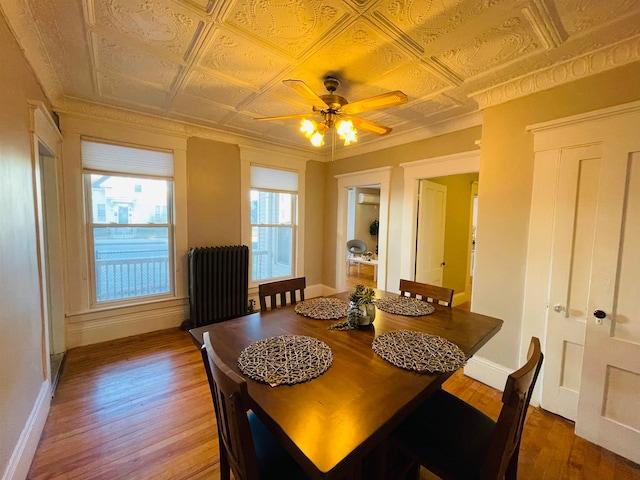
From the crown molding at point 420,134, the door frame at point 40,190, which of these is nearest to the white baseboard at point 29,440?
the door frame at point 40,190

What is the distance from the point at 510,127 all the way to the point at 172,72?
2.78 m

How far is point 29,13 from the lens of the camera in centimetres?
152

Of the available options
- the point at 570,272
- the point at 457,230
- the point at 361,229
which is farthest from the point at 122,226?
the point at 361,229

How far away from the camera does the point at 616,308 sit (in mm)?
1764

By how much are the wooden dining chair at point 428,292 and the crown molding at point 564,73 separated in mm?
1647

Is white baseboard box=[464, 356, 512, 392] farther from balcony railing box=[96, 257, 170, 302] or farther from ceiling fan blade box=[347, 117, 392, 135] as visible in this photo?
balcony railing box=[96, 257, 170, 302]

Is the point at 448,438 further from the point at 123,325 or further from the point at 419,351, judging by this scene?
the point at 123,325

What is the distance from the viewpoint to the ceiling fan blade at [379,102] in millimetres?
1646

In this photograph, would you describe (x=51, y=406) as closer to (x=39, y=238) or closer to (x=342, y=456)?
(x=39, y=238)

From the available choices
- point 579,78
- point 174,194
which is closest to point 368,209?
point 174,194

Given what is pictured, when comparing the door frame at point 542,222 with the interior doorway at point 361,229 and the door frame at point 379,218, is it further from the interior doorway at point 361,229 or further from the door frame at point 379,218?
the interior doorway at point 361,229

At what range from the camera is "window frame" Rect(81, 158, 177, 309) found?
9.71 ft

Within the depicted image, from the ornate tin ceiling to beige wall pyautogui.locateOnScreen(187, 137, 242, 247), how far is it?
98 cm

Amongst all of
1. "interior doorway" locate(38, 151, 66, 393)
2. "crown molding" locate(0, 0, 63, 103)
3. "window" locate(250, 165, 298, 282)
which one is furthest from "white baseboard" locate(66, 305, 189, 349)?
"crown molding" locate(0, 0, 63, 103)
